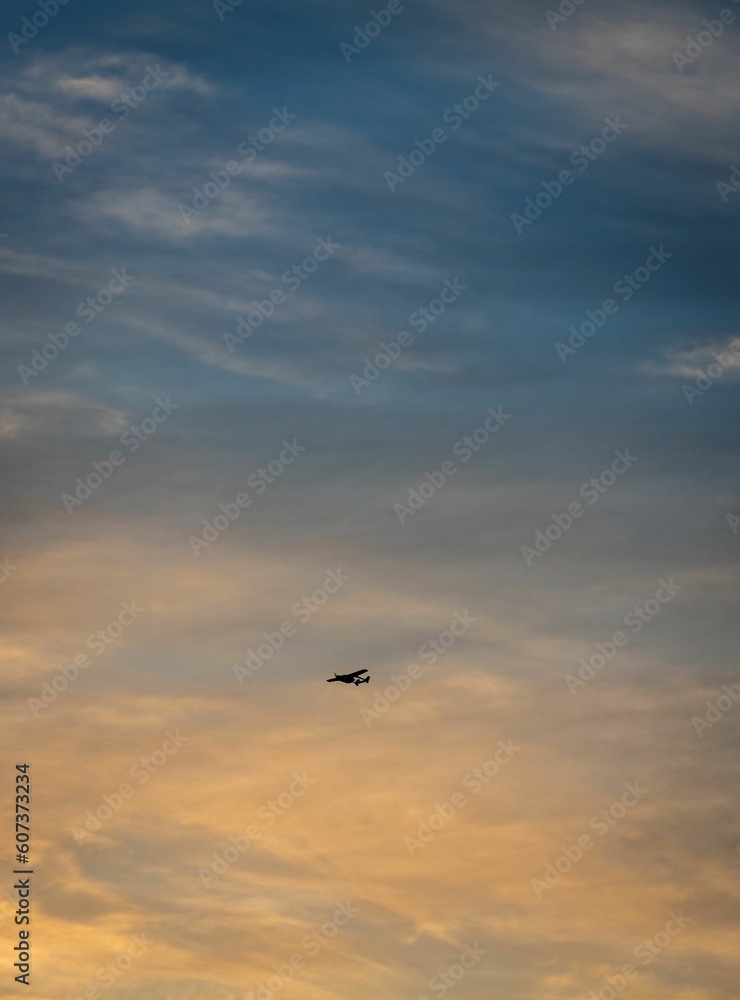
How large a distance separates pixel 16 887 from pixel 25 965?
16.1 m

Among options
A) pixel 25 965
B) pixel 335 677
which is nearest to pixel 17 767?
pixel 25 965

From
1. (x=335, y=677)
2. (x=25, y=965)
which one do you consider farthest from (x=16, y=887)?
(x=335, y=677)

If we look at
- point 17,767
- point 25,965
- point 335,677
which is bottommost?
point 25,965

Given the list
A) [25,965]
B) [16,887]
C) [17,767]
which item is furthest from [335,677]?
[25,965]

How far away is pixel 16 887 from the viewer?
11675cm

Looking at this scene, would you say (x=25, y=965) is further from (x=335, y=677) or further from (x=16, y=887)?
(x=335, y=677)

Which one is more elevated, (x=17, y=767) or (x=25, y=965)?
(x=17, y=767)

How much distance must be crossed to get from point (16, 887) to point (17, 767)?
910 inches

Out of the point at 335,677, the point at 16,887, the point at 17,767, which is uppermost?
the point at 335,677

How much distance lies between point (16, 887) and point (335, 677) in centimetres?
7167

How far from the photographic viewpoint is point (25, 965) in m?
118

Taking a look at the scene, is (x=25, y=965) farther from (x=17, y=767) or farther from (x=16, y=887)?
(x=17, y=767)

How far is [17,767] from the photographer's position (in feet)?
379

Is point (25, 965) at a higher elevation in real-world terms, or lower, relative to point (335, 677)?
lower
